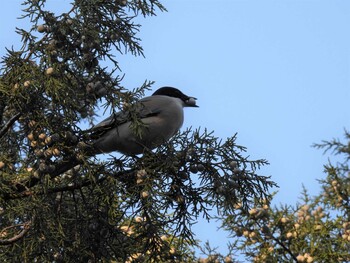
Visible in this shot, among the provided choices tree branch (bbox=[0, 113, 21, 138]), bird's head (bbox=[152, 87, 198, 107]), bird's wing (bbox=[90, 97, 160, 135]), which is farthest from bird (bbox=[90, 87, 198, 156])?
tree branch (bbox=[0, 113, 21, 138])

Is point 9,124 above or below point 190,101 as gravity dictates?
below

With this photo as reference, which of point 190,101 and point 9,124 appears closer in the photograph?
point 9,124

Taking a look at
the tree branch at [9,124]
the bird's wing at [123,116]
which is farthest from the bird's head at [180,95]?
the tree branch at [9,124]

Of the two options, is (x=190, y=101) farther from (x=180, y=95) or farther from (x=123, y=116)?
(x=123, y=116)

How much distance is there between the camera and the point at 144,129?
282 inches

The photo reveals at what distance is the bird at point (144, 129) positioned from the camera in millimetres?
7039

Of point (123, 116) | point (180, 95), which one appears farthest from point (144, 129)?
point (180, 95)

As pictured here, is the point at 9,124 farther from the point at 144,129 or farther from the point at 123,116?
the point at 144,129

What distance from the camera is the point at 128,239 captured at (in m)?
6.67

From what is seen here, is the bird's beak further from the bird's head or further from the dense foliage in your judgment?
the dense foliage

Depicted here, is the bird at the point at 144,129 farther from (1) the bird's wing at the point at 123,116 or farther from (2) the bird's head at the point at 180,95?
(2) the bird's head at the point at 180,95

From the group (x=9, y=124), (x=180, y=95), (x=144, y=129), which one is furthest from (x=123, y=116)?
(x=180, y=95)

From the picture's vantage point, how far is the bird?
23.1ft

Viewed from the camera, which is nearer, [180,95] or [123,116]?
[123,116]
